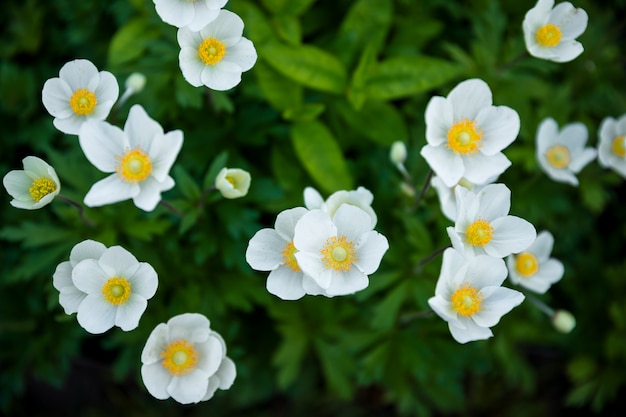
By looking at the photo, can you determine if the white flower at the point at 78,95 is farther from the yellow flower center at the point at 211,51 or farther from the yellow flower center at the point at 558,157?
the yellow flower center at the point at 558,157

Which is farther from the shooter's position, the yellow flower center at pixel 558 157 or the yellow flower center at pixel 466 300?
the yellow flower center at pixel 558 157

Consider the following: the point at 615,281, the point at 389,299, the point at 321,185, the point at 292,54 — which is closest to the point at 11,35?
the point at 292,54

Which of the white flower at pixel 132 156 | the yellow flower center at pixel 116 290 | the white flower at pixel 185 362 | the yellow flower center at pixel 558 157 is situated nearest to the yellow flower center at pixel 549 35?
the yellow flower center at pixel 558 157

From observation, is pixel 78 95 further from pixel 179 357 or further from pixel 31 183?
pixel 179 357

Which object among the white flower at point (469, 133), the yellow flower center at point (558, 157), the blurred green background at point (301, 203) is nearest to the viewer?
the white flower at point (469, 133)

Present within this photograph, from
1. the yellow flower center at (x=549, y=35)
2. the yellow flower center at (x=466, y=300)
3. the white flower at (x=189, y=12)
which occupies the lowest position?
the yellow flower center at (x=466, y=300)

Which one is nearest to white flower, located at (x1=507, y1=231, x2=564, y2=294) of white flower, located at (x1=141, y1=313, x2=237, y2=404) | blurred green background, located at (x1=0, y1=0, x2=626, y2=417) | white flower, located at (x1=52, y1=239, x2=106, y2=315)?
blurred green background, located at (x1=0, y1=0, x2=626, y2=417)

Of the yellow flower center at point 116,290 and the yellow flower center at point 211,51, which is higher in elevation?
the yellow flower center at point 211,51
